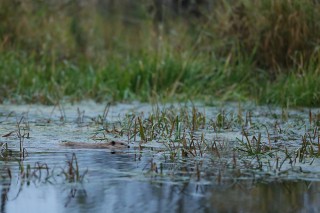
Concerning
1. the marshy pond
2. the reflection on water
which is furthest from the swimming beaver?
the reflection on water

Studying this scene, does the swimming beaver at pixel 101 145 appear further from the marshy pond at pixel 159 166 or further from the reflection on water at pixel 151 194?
the reflection on water at pixel 151 194

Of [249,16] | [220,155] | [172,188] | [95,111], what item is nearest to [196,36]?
[249,16]

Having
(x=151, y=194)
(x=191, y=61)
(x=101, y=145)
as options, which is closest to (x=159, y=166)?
(x=151, y=194)

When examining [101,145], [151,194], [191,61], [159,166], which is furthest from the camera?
[191,61]

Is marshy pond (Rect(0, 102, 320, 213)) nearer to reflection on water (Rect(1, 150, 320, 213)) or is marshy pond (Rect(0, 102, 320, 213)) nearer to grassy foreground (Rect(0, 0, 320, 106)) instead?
reflection on water (Rect(1, 150, 320, 213))

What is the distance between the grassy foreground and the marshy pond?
1355 mm

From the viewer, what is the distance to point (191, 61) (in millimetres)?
7953

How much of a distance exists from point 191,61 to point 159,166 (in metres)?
3.83

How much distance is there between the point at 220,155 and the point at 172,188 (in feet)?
2.32

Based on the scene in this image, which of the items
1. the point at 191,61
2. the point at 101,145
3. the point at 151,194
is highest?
the point at 191,61

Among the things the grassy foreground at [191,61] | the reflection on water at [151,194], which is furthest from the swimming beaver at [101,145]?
the grassy foreground at [191,61]

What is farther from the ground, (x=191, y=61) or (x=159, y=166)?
(x=191, y=61)

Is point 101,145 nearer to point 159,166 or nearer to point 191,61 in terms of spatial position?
point 159,166

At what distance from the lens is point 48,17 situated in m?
9.68
